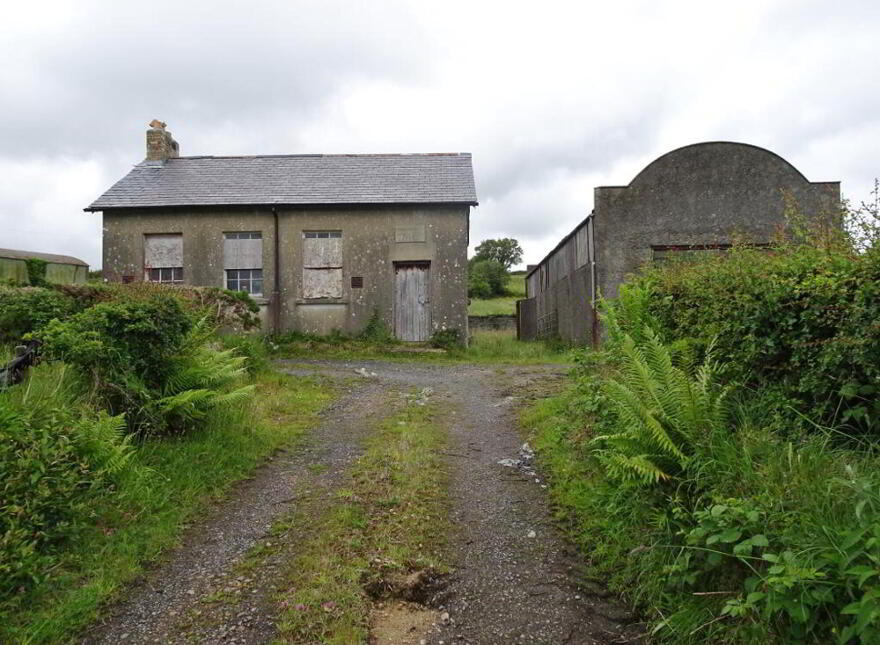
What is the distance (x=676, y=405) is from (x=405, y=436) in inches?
137

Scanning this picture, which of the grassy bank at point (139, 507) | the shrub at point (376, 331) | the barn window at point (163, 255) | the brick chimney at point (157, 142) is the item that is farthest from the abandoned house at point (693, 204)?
the brick chimney at point (157, 142)

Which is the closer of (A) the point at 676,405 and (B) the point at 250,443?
(A) the point at 676,405

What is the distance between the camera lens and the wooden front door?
15945 mm

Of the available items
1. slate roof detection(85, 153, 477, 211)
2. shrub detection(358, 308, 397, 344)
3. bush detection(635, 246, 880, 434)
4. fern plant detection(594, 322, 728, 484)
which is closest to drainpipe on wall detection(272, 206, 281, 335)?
slate roof detection(85, 153, 477, 211)

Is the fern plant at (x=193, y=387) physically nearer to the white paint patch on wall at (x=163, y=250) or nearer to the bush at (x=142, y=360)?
the bush at (x=142, y=360)

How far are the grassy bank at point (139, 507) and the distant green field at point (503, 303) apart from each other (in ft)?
78.9

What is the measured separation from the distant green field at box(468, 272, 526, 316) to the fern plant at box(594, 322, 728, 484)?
84.0 ft

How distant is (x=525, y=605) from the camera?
10.4 ft

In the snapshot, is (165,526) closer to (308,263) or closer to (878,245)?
(878,245)

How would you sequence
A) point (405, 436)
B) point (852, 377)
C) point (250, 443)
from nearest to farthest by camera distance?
1. point (852, 377)
2. point (250, 443)
3. point (405, 436)

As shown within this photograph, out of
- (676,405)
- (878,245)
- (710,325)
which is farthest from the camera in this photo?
(710,325)

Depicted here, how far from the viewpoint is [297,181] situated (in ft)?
57.0

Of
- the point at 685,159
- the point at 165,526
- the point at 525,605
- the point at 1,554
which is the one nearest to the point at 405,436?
the point at 165,526

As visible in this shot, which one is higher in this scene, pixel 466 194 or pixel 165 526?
pixel 466 194
